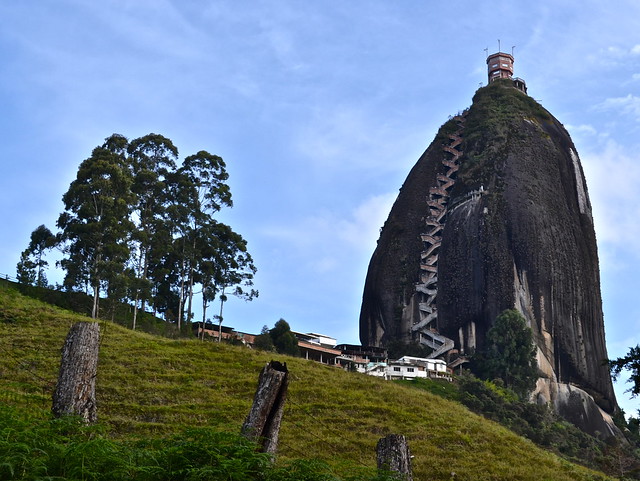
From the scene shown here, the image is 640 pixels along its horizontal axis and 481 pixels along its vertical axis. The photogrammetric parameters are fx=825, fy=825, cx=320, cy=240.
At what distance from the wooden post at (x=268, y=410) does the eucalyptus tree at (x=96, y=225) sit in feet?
127

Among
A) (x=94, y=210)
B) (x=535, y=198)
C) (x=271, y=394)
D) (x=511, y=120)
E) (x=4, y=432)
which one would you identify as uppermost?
(x=511, y=120)

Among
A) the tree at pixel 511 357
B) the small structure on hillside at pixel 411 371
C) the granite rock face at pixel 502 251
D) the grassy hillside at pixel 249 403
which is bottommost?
the grassy hillside at pixel 249 403

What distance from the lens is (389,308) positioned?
86750 mm

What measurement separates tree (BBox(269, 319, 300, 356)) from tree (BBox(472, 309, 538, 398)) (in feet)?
60.5

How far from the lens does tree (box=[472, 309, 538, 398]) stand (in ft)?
221

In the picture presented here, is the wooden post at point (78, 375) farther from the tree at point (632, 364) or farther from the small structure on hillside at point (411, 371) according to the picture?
the small structure on hillside at point (411, 371)

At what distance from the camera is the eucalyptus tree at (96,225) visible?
49.8 metres

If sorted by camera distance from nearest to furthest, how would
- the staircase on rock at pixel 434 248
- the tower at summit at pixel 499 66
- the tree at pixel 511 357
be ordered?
the tree at pixel 511 357 → the staircase on rock at pixel 434 248 → the tower at summit at pixel 499 66

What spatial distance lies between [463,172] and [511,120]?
8430 millimetres

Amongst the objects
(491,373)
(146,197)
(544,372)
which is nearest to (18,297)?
(146,197)

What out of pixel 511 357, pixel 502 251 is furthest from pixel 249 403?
pixel 502 251

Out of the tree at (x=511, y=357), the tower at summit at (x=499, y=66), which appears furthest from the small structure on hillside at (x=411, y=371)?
the tower at summit at (x=499, y=66)

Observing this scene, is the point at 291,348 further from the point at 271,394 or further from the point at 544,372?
the point at 271,394

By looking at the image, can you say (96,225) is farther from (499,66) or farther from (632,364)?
(499,66)
